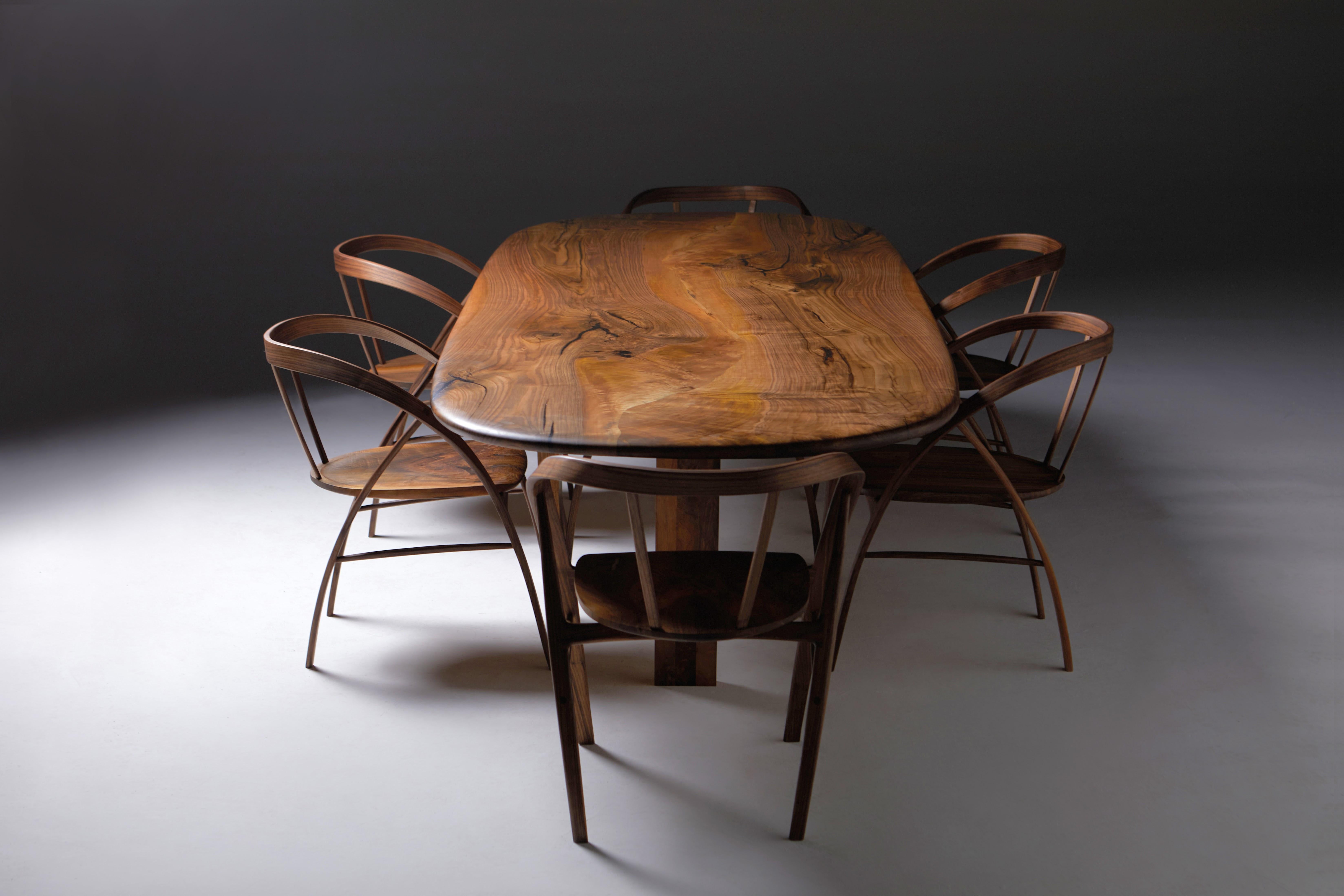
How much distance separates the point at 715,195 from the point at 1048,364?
8.54ft

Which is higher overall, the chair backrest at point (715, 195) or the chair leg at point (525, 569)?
the chair backrest at point (715, 195)

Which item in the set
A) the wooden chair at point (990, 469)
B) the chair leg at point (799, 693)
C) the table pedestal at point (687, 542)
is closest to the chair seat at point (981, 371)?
the wooden chair at point (990, 469)

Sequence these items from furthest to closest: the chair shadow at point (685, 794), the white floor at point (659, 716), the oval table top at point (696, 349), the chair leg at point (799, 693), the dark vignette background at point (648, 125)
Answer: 1. the dark vignette background at point (648, 125)
2. the chair leg at point (799, 693)
3. the chair shadow at point (685, 794)
4. the white floor at point (659, 716)
5. the oval table top at point (696, 349)

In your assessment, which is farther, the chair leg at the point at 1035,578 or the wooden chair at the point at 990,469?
the chair leg at the point at 1035,578

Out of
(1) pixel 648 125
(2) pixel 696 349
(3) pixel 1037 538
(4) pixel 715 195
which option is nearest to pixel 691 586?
(2) pixel 696 349

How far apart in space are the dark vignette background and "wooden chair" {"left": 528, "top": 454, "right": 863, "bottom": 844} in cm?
496

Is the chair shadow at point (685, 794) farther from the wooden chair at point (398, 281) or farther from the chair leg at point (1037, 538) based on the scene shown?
the wooden chair at point (398, 281)

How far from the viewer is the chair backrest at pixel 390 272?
357 centimetres

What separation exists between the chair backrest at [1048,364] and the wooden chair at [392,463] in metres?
1.11

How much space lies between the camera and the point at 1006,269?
3.50 metres

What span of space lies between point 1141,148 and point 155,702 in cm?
817

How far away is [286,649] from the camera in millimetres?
3000

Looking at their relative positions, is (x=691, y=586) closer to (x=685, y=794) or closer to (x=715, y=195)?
(x=685, y=794)

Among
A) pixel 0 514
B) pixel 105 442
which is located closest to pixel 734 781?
pixel 0 514
